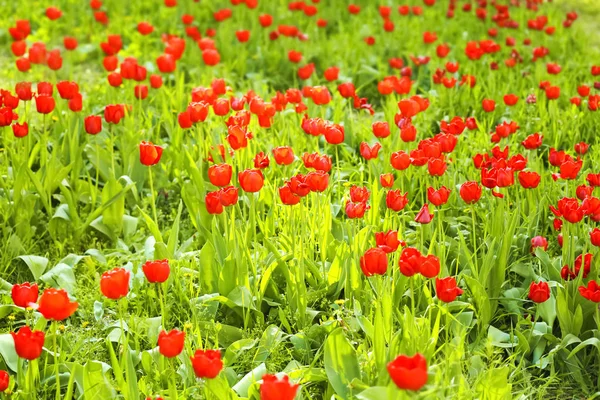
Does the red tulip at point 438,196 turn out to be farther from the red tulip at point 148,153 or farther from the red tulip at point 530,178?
the red tulip at point 148,153

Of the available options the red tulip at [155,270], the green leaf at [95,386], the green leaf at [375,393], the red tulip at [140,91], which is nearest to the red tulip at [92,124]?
the red tulip at [140,91]

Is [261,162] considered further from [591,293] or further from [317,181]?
[591,293]

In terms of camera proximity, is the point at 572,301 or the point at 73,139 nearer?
the point at 572,301

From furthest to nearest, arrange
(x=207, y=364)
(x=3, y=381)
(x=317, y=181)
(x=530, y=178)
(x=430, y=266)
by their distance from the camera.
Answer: (x=530, y=178)
(x=317, y=181)
(x=430, y=266)
(x=3, y=381)
(x=207, y=364)

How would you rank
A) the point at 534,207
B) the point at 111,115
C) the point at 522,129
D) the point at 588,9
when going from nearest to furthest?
the point at 534,207 < the point at 111,115 < the point at 522,129 < the point at 588,9

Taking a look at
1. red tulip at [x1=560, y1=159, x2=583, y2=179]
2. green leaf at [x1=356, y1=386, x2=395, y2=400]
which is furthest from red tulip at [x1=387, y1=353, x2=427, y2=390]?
red tulip at [x1=560, y1=159, x2=583, y2=179]

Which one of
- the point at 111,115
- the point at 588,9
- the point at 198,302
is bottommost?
the point at 588,9

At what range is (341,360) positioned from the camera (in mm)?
2588

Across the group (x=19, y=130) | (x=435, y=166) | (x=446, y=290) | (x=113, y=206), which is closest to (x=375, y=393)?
(x=446, y=290)

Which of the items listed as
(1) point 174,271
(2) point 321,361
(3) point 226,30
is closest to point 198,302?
(1) point 174,271

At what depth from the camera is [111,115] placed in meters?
3.80

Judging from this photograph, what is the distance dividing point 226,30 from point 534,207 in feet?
11.7

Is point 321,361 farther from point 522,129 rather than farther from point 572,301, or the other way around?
point 522,129

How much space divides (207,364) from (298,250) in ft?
3.80
